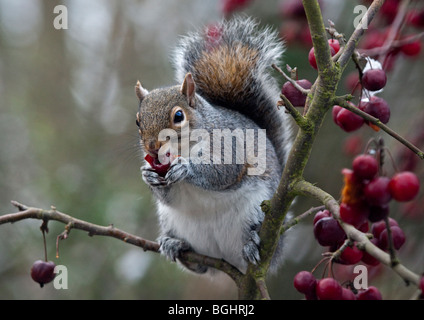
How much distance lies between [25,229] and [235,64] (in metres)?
1.75

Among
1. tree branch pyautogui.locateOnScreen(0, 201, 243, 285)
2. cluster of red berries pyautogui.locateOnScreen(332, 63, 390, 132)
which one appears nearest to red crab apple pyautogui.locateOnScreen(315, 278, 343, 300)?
cluster of red berries pyautogui.locateOnScreen(332, 63, 390, 132)

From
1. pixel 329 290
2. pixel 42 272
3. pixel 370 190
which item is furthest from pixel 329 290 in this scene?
pixel 42 272

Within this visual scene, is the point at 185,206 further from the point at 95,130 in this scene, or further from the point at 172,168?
the point at 95,130

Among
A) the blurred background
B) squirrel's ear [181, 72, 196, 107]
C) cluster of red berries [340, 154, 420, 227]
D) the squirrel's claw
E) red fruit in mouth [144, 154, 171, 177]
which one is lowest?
the blurred background

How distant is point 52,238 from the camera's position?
314 centimetres

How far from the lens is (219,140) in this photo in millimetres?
2295

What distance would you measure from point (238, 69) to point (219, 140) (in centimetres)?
48

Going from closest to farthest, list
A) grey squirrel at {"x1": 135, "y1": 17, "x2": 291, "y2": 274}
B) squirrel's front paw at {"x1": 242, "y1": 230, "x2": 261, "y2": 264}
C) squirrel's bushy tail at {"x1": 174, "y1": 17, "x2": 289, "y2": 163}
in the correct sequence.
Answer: squirrel's front paw at {"x1": 242, "y1": 230, "x2": 261, "y2": 264}, grey squirrel at {"x1": 135, "y1": 17, "x2": 291, "y2": 274}, squirrel's bushy tail at {"x1": 174, "y1": 17, "x2": 289, "y2": 163}

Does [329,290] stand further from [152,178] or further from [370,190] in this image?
[152,178]

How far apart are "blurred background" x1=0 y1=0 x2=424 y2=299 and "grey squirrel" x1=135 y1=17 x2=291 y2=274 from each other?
0.20m

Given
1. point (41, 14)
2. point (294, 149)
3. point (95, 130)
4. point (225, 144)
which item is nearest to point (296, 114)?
point (294, 149)

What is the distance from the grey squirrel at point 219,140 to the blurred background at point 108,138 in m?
0.20

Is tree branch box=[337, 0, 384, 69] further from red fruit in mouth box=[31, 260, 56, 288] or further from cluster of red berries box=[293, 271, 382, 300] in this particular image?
red fruit in mouth box=[31, 260, 56, 288]

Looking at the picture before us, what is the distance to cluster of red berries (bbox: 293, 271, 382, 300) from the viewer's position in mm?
1379
